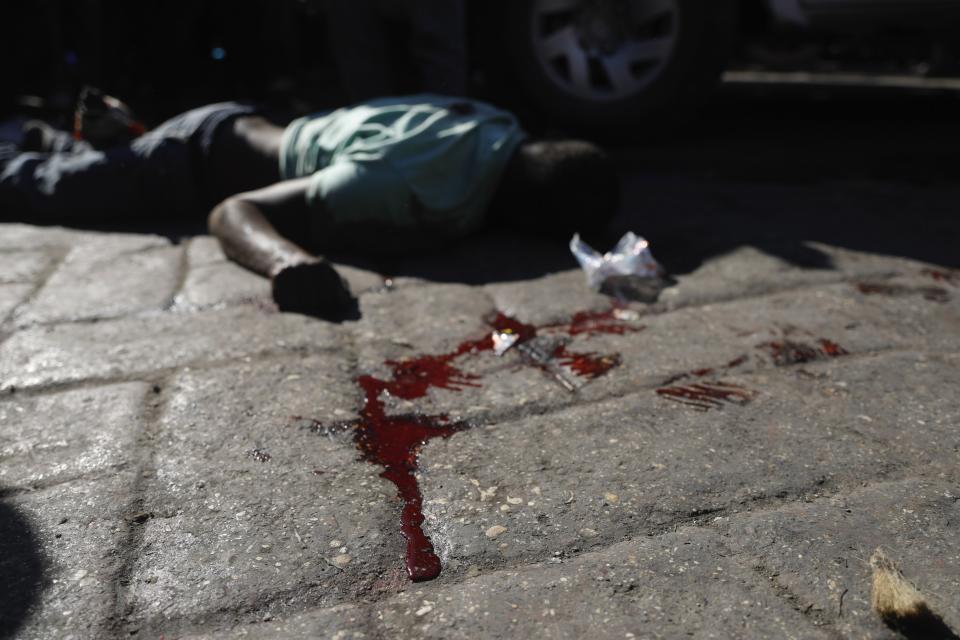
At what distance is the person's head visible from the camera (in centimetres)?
262

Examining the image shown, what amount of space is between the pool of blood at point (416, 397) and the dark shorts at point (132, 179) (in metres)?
1.51

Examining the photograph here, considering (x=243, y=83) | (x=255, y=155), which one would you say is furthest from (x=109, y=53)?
(x=255, y=155)

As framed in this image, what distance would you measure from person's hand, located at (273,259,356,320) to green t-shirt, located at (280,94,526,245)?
16.9 inches

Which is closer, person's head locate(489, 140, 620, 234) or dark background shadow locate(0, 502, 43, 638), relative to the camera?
dark background shadow locate(0, 502, 43, 638)

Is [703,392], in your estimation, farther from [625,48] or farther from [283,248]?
[625,48]

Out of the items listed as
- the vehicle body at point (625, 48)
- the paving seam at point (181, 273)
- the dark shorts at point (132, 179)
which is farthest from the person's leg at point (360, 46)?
the paving seam at point (181, 273)

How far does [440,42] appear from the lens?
3.67 meters

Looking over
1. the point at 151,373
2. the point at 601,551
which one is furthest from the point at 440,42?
the point at 601,551

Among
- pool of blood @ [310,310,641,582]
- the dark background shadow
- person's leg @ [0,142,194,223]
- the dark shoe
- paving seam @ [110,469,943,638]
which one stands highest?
paving seam @ [110,469,943,638]

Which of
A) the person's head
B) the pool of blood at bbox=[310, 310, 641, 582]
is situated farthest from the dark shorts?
the pool of blood at bbox=[310, 310, 641, 582]

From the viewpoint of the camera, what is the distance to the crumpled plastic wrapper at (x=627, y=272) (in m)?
2.36

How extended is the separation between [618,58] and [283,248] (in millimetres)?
2102

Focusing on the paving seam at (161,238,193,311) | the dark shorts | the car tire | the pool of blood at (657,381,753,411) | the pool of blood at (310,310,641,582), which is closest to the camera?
the pool of blood at (310,310,641,582)

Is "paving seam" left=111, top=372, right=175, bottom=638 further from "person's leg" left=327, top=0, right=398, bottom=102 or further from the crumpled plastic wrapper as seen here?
"person's leg" left=327, top=0, right=398, bottom=102
